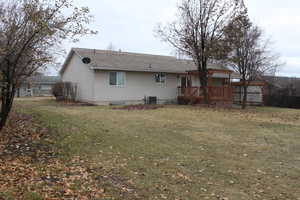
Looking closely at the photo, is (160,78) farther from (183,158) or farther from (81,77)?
(183,158)

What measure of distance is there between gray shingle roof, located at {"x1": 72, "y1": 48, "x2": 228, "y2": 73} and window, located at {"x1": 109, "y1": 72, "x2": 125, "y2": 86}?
61 cm

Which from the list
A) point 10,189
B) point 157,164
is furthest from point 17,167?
point 157,164

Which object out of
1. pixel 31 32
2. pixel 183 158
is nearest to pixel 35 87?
pixel 31 32

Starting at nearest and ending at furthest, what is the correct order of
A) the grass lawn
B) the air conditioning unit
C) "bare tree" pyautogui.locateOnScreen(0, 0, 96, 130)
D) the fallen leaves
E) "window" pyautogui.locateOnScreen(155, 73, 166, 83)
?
1. the fallen leaves
2. the grass lawn
3. "bare tree" pyautogui.locateOnScreen(0, 0, 96, 130)
4. the air conditioning unit
5. "window" pyautogui.locateOnScreen(155, 73, 166, 83)

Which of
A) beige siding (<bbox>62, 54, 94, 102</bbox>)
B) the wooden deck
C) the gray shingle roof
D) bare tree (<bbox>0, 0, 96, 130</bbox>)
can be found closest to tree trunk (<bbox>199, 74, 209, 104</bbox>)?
the wooden deck

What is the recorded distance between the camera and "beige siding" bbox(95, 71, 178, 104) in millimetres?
19062

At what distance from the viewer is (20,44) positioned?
675cm

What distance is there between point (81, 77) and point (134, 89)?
4.01 meters

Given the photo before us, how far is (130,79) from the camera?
20.4 meters

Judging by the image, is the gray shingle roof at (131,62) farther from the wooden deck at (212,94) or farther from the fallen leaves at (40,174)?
the fallen leaves at (40,174)

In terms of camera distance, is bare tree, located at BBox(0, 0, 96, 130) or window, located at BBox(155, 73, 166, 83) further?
window, located at BBox(155, 73, 166, 83)

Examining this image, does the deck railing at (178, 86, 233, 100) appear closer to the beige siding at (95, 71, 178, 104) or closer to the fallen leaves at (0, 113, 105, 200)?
the beige siding at (95, 71, 178, 104)

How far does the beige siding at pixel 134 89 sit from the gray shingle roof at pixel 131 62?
1.80 feet

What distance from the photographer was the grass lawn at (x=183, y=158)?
4.46 metres
